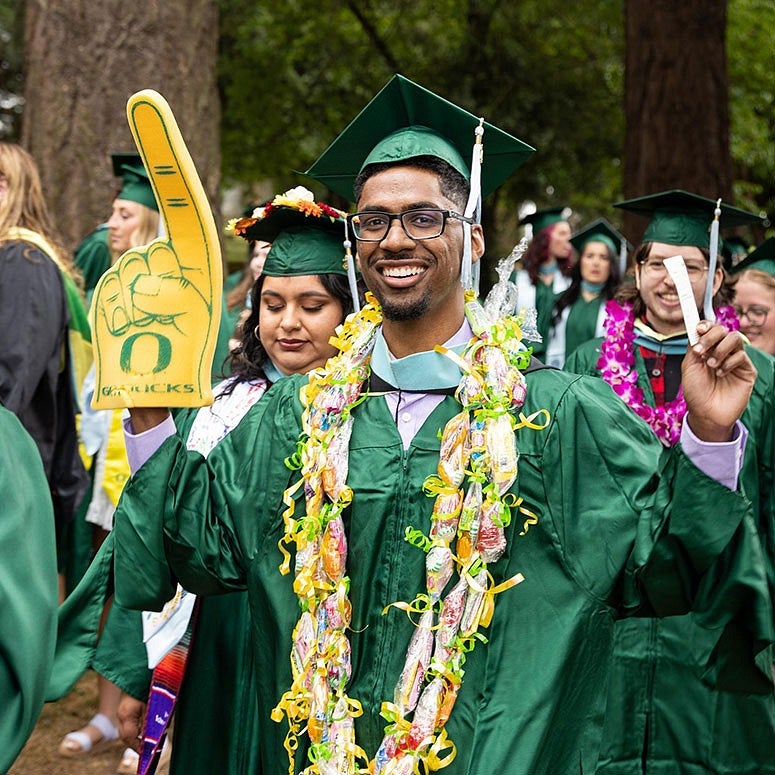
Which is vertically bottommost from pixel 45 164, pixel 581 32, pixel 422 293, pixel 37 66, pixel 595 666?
pixel 595 666

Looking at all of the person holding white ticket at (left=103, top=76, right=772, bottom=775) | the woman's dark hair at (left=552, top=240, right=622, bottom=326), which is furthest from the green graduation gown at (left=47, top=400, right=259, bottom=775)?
the woman's dark hair at (left=552, top=240, right=622, bottom=326)

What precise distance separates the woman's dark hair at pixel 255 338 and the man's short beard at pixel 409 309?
1.21 m

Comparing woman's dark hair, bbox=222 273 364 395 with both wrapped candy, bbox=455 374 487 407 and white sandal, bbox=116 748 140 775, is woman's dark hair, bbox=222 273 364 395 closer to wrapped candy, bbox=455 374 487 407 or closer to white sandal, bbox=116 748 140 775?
wrapped candy, bbox=455 374 487 407

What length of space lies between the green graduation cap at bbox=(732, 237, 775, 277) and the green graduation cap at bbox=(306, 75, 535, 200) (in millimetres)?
3663

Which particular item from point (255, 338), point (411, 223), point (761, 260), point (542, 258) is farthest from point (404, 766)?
point (542, 258)

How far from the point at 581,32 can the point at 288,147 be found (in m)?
4.46

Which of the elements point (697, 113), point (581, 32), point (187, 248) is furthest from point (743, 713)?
point (581, 32)

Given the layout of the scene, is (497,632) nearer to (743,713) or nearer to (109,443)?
(743,713)

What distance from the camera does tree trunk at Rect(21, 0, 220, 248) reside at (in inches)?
299

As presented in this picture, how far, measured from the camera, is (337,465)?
3146 mm

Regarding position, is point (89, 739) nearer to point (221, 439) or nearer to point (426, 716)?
point (221, 439)

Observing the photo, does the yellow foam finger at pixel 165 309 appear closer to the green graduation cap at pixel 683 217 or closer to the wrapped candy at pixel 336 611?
the wrapped candy at pixel 336 611

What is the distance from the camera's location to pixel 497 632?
3.01 metres

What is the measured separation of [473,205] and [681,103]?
318 inches
